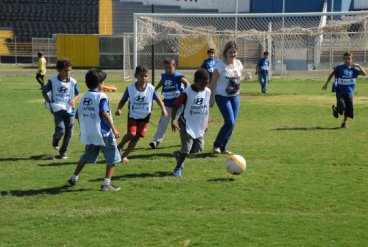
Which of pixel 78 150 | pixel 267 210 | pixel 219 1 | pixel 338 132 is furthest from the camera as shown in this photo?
pixel 219 1

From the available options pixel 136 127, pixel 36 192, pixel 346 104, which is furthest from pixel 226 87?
pixel 346 104

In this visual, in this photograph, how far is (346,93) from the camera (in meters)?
13.9

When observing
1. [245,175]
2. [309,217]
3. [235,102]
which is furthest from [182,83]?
[309,217]

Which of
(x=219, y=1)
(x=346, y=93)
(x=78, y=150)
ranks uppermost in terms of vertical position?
(x=219, y=1)

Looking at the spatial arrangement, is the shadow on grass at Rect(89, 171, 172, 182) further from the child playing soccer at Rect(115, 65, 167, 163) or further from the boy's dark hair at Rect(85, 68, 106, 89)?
the boy's dark hair at Rect(85, 68, 106, 89)

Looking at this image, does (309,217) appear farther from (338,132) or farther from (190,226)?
(338,132)

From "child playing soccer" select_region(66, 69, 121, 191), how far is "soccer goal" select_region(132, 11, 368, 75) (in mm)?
15529

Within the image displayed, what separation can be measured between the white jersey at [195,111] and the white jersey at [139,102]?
1023mm

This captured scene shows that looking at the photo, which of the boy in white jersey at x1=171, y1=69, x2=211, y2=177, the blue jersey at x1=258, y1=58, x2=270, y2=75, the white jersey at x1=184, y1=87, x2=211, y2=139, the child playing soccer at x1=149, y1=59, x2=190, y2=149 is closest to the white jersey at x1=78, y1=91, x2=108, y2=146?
the boy in white jersey at x1=171, y1=69, x2=211, y2=177

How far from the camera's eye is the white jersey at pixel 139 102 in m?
9.57

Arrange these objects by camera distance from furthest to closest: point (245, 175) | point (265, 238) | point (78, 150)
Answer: point (78, 150) → point (245, 175) → point (265, 238)

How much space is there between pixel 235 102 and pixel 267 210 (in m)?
3.98

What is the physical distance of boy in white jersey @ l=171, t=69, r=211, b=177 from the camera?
8680 millimetres

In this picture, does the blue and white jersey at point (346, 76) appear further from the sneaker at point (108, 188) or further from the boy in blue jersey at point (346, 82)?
the sneaker at point (108, 188)
